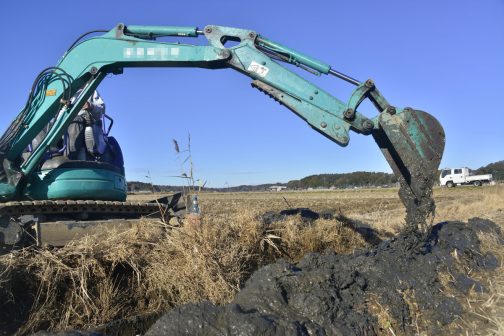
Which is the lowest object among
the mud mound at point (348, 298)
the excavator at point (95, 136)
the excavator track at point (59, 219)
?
the mud mound at point (348, 298)

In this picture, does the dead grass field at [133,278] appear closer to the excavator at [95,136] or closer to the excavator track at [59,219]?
the excavator track at [59,219]

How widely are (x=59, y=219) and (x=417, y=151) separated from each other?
5222mm

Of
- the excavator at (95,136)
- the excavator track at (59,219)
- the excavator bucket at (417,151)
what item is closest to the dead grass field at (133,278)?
the excavator track at (59,219)

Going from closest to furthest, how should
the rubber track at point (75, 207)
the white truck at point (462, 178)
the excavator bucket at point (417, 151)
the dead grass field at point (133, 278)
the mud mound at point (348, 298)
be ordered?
the mud mound at point (348, 298)
the dead grass field at point (133, 278)
the excavator bucket at point (417, 151)
the rubber track at point (75, 207)
the white truck at point (462, 178)

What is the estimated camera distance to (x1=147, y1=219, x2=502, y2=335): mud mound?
12.7ft

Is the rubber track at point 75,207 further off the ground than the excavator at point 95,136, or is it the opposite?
the excavator at point 95,136

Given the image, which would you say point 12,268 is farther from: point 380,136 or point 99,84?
point 380,136

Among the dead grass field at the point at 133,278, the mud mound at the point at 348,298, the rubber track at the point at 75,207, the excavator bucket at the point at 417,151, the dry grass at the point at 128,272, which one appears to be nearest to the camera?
the mud mound at the point at 348,298

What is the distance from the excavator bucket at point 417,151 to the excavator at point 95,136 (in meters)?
0.01

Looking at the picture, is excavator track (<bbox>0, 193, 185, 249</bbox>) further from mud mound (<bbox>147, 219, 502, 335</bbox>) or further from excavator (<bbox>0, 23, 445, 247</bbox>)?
mud mound (<bbox>147, 219, 502, 335</bbox>)

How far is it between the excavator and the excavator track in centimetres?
1

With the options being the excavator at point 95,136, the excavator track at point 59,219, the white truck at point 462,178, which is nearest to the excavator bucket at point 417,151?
the excavator at point 95,136

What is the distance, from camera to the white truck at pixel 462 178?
57875mm

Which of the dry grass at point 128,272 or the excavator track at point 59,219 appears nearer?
the dry grass at point 128,272
